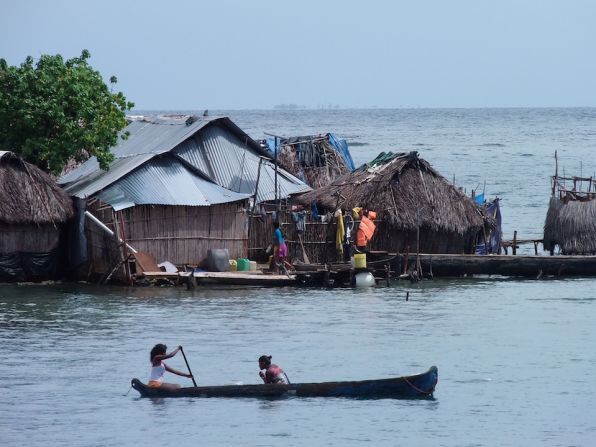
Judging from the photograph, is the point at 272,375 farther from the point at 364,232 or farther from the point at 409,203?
the point at 409,203

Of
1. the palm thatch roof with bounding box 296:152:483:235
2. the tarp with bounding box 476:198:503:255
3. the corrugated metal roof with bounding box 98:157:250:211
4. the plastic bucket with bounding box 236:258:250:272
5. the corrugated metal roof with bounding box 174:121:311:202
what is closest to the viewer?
the corrugated metal roof with bounding box 98:157:250:211

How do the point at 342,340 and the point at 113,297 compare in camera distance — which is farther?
the point at 113,297

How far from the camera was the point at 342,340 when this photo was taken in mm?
24938

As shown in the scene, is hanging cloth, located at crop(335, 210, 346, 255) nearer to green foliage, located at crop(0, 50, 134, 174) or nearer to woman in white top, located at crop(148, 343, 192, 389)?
green foliage, located at crop(0, 50, 134, 174)

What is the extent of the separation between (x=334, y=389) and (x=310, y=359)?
10.8ft

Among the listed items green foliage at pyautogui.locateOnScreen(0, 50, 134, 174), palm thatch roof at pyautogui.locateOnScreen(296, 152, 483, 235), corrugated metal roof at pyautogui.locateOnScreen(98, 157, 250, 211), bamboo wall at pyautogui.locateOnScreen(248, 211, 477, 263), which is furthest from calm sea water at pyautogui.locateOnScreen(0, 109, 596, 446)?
green foliage at pyautogui.locateOnScreen(0, 50, 134, 174)

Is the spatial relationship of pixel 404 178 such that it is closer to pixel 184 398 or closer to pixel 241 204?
pixel 241 204

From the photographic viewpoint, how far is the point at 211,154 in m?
34.0

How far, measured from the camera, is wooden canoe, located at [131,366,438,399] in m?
19.8

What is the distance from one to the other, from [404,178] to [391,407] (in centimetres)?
1347

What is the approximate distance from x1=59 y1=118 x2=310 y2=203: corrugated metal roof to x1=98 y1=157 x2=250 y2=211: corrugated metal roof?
0.59 m

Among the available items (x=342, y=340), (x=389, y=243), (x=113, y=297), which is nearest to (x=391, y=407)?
(x=342, y=340)

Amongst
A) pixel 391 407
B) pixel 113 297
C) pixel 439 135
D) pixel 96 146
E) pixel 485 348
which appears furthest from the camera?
pixel 439 135

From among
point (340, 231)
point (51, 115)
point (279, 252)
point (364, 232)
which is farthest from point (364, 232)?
point (51, 115)
